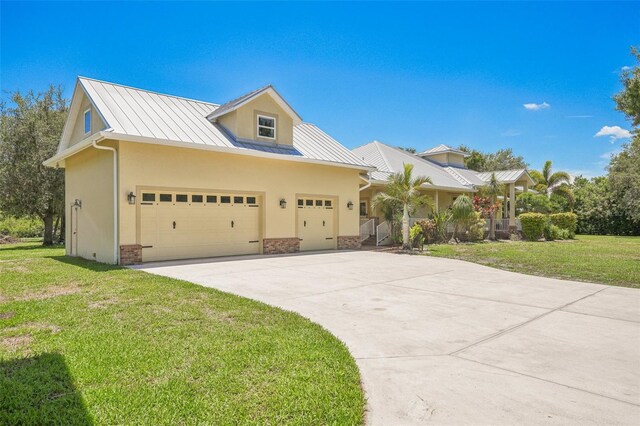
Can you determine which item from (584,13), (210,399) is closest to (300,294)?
(210,399)

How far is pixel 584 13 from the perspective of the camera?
535 inches

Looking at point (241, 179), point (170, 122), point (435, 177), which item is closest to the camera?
point (170, 122)

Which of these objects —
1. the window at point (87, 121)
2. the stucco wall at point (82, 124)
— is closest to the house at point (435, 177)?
the stucco wall at point (82, 124)

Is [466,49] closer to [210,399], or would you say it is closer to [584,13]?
[584,13]

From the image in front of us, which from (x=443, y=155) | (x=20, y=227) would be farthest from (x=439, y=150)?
(x=20, y=227)

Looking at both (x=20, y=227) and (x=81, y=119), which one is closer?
(x=81, y=119)

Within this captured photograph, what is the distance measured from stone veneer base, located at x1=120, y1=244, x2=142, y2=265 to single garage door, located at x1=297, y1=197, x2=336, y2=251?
6.29 m

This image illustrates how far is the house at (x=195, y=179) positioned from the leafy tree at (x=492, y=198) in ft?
35.9

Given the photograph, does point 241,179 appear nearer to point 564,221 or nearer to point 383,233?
point 383,233

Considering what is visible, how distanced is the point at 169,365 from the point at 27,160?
22918mm

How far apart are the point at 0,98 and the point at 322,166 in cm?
1979

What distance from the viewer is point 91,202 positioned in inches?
518

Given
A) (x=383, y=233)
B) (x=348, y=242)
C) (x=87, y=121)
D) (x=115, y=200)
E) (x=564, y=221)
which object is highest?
(x=87, y=121)

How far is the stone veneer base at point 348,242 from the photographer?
17.4m
